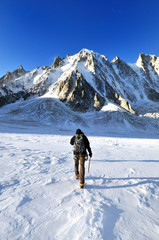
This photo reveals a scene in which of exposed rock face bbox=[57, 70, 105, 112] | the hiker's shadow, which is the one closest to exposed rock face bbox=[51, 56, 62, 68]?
exposed rock face bbox=[57, 70, 105, 112]

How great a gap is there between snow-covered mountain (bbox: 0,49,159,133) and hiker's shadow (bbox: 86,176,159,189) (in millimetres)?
45366

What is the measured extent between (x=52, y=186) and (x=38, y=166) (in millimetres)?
1865

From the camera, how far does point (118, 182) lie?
12.4ft

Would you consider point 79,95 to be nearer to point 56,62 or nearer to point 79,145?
point 79,145

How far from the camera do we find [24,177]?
388 centimetres

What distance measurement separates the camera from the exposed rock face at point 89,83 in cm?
6238

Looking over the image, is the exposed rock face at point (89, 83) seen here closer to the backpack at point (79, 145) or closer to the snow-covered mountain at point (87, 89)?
the snow-covered mountain at point (87, 89)

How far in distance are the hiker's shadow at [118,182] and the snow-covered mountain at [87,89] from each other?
45366mm

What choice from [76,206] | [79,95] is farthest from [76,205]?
[79,95]

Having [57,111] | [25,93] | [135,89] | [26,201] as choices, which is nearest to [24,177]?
[26,201]

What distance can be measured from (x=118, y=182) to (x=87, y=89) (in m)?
63.9

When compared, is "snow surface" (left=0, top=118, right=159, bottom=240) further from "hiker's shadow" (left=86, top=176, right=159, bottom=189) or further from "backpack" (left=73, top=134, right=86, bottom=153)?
"backpack" (left=73, top=134, right=86, bottom=153)

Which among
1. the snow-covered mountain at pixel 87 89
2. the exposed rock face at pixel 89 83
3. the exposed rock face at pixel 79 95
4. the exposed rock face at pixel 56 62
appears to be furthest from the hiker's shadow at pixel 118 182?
the exposed rock face at pixel 56 62

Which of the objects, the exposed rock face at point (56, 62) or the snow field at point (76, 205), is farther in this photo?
the exposed rock face at point (56, 62)
